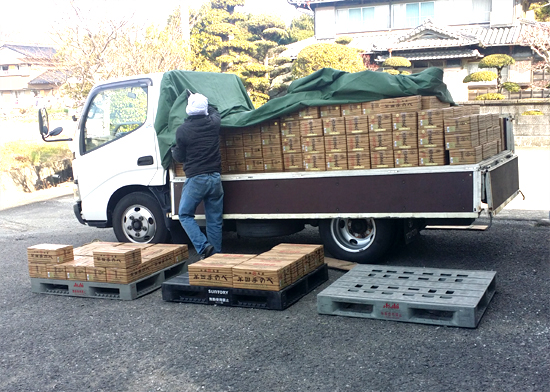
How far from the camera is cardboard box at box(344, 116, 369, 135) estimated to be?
6844mm

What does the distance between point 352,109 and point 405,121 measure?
0.70 m

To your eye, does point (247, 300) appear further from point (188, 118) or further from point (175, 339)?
point (188, 118)

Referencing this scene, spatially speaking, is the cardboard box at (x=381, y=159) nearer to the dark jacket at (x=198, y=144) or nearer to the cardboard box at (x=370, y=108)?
the cardboard box at (x=370, y=108)

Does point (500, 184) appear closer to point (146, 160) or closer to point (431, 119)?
point (431, 119)

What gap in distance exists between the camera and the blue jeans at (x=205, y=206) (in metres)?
7.23

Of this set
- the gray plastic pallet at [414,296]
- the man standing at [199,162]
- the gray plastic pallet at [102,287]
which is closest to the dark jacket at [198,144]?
A: the man standing at [199,162]

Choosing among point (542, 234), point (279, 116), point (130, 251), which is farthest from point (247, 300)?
point (542, 234)

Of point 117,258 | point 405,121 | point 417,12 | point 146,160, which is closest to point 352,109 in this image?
point 405,121

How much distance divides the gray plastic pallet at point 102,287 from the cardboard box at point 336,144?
7.43ft

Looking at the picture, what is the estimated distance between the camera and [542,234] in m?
8.36

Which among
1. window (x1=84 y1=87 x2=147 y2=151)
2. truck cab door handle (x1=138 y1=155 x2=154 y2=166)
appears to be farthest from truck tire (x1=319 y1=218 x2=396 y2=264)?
window (x1=84 y1=87 x2=147 y2=151)

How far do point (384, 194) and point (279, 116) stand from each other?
5.20ft

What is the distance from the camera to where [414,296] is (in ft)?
17.4

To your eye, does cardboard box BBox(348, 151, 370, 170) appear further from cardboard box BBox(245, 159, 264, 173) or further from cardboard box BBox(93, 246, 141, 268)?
cardboard box BBox(93, 246, 141, 268)
